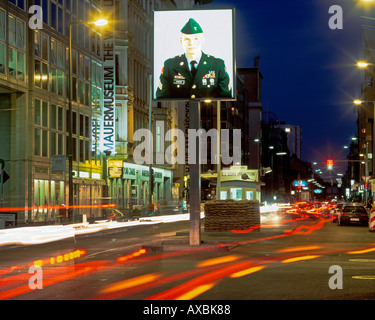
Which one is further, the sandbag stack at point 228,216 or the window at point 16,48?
the window at point 16,48

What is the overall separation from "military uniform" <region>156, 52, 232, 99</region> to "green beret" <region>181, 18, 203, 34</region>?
2.67 feet

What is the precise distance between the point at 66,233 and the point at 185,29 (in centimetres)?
1170

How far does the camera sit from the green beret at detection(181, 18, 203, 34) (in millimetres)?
22828

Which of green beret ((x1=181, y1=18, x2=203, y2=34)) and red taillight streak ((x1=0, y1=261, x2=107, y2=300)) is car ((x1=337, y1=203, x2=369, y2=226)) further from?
red taillight streak ((x1=0, y1=261, x2=107, y2=300))

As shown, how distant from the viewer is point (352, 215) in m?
43.5

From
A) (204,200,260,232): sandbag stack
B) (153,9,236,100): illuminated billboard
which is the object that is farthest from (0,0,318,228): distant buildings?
(153,9,236,100): illuminated billboard

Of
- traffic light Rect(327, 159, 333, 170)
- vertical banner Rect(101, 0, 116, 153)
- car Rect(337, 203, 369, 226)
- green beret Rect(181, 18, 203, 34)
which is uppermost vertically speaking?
vertical banner Rect(101, 0, 116, 153)

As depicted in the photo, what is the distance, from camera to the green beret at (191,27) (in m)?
22.8

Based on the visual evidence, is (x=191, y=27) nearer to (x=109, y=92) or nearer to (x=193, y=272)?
(x=193, y=272)

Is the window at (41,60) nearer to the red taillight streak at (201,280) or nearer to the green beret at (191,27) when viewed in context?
the green beret at (191,27)

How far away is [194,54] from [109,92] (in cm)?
4016

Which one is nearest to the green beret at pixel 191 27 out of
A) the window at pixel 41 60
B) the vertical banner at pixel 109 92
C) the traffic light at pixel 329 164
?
the window at pixel 41 60

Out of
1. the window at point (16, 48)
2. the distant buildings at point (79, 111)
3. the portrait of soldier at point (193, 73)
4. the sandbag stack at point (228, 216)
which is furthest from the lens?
the distant buildings at point (79, 111)

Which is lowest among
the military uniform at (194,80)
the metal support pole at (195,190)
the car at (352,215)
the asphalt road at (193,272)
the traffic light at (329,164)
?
the asphalt road at (193,272)
